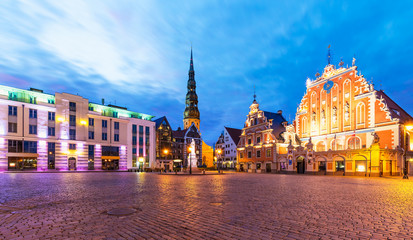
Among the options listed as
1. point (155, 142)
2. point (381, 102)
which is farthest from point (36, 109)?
point (381, 102)

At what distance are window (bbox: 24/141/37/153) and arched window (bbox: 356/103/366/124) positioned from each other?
201ft

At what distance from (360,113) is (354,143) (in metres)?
5.21

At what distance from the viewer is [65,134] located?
174ft

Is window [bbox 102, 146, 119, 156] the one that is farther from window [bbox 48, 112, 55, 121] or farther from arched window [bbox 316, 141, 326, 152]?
arched window [bbox 316, 141, 326, 152]

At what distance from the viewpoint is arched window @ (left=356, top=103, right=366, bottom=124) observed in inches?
1597

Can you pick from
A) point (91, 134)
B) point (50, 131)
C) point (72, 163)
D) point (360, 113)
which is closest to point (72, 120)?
point (50, 131)

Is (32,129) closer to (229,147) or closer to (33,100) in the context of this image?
(33,100)

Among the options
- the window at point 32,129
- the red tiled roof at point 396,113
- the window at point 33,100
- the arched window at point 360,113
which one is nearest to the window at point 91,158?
the window at point 32,129

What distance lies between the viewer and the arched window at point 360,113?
40562 mm

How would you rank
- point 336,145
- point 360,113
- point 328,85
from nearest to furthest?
point 360,113, point 336,145, point 328,85

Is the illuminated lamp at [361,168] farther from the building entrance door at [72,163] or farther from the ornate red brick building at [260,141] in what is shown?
the building entrance door at [72,163]

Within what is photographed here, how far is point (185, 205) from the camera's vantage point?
9.68m

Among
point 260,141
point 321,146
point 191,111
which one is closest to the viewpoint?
point 321,146

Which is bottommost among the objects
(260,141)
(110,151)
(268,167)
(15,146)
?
(268,167)
